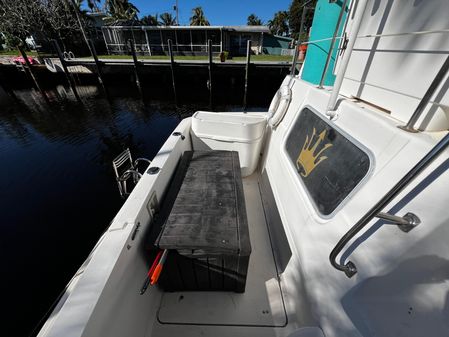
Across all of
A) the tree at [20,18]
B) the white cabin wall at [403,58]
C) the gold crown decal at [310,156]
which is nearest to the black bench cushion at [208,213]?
the gold crown decal at [310,156]

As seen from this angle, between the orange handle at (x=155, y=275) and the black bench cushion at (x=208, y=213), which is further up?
the black bench cushion at (x=208, y=213)

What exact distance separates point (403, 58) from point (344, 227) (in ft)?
3.49

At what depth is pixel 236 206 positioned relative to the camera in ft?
5.25

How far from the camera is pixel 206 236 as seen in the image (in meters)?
1.33

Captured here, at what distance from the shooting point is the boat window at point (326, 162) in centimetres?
117

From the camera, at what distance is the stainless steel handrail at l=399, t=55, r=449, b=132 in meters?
0.74

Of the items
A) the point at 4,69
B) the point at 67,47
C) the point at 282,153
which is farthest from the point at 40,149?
the point at 67,47

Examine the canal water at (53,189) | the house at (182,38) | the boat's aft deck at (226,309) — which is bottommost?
the canal water at (53,189)

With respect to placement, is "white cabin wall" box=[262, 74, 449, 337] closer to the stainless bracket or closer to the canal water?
the stainless bracket

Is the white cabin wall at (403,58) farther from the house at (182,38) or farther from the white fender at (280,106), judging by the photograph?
the house at (182,38)

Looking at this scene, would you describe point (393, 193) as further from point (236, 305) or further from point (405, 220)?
point (236, 305)

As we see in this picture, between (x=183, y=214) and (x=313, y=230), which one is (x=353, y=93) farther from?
(x=183, y=214)

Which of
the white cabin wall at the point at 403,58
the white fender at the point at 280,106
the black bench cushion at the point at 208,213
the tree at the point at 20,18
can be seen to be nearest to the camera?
the white cabin wall at the point at 403,58

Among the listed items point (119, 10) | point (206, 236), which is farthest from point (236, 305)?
point (119, 10)
